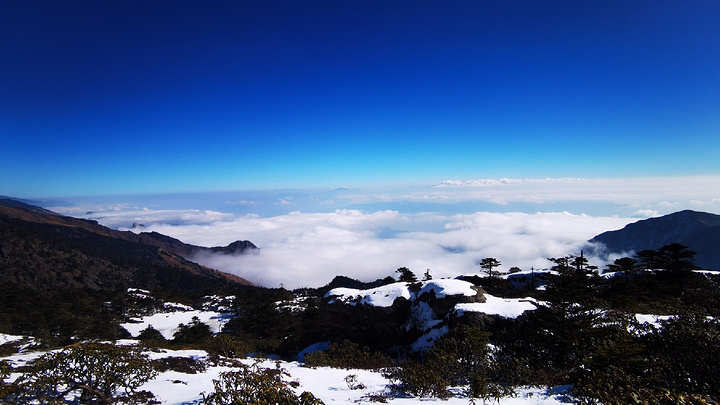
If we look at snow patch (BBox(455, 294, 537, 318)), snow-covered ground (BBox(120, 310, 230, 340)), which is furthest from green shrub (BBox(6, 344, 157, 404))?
snow-covered ground (BBox(120, 310, 230, 340))

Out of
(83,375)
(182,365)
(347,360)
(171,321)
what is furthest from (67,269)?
(83,375)

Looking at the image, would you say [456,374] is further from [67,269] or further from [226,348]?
[67,269]

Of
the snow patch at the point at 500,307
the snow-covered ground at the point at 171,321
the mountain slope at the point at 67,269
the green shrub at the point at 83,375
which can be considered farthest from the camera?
the mountain slope at the point at 67,269

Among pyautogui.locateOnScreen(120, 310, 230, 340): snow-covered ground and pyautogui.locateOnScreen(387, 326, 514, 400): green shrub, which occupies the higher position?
pyautogui.locateOnScreen(387, 326, 514, 400): green shrub

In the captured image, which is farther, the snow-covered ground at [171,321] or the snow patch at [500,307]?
the snow-covered ground at [171,321]

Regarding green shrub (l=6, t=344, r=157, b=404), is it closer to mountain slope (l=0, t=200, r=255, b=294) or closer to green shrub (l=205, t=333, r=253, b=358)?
green shrub (l=205, t=333, r=253, b=358)

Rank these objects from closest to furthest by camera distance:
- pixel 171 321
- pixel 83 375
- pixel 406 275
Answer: pixel 83 375, pixel 406 275, pixel 171 321

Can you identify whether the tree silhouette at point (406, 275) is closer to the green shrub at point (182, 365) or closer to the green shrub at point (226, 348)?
the green shrub at point (226, 348)

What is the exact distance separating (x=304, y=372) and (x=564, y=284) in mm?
14937

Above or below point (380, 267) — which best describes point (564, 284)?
above

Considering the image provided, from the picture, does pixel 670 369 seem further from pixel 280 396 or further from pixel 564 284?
pixel 280 396

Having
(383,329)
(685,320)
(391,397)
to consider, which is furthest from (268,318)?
(685,320)

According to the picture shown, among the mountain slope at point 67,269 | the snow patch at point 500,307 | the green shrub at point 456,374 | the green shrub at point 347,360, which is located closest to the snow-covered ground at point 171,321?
the green shrub at point 347,360

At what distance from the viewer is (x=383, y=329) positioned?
2792 centimetres
